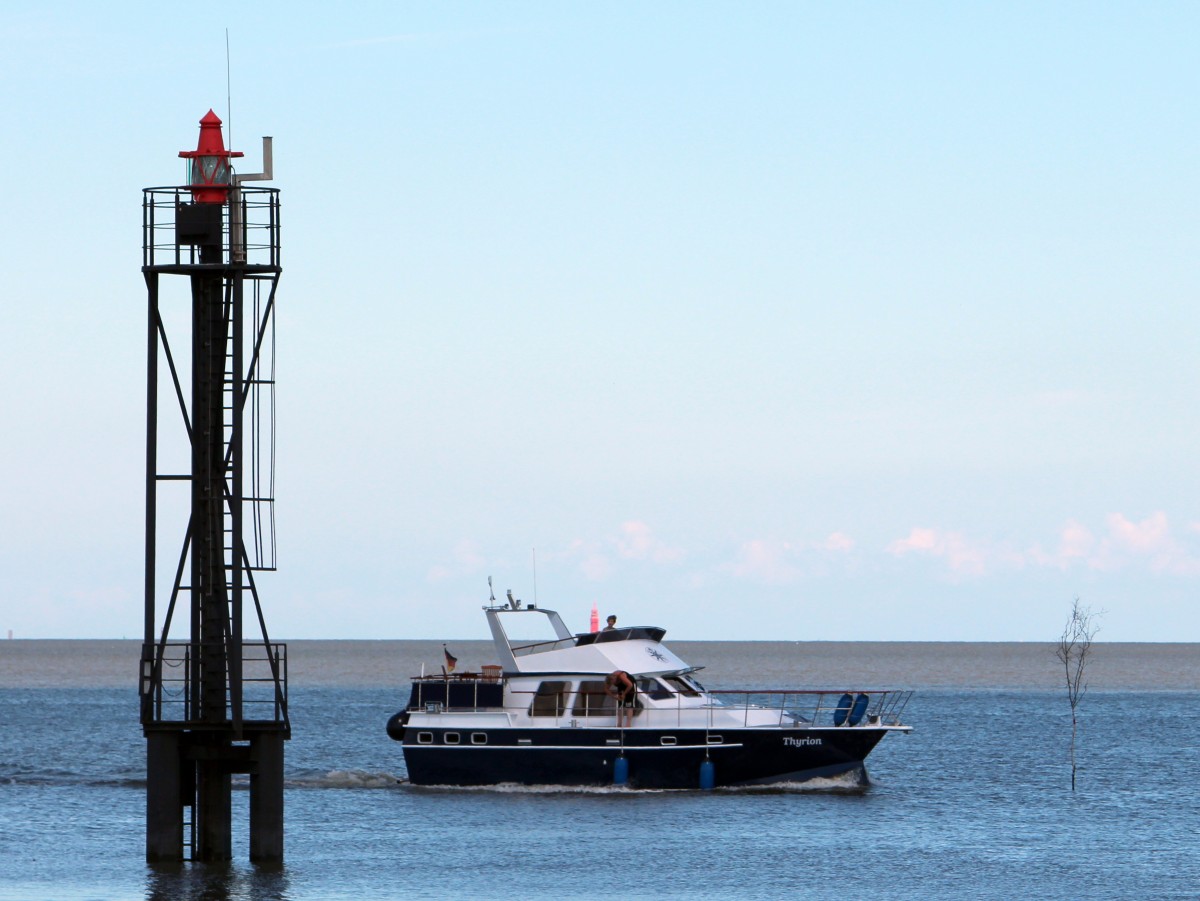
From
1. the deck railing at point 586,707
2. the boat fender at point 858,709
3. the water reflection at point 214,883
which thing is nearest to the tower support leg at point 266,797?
the water reflection at point 214,883

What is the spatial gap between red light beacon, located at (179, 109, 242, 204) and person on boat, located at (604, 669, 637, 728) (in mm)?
17566

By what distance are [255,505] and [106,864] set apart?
7.92m

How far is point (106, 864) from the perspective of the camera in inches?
1205

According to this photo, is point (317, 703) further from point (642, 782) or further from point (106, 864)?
point (106, 864)

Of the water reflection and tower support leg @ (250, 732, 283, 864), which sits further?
tower support leg @ (250, 732, 283, 864)

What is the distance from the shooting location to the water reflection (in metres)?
25.4

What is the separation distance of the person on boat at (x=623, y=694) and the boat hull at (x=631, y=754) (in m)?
0.30

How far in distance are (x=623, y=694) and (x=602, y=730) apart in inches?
36.0

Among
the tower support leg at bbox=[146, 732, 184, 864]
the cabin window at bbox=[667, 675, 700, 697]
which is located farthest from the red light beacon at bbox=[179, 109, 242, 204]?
the cabin window at bbox=[667, 675, 700, 697]

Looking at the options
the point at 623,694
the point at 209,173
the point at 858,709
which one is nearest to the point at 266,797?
the point at 209,173

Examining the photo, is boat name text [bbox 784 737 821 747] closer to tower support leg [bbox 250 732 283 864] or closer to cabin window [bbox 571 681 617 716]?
cabin window [bbox 571 681 617 716]

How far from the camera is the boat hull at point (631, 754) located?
40.9 meters

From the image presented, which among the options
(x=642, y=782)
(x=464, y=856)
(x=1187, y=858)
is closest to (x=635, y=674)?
(x=642, y=782)

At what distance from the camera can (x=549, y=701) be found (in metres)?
41.5
